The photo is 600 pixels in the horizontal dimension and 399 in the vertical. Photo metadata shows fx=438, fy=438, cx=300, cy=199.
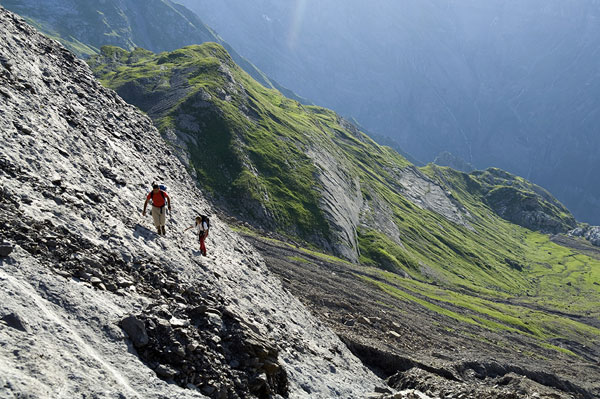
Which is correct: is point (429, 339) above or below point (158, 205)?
above

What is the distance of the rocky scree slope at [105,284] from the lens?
46.9 feet

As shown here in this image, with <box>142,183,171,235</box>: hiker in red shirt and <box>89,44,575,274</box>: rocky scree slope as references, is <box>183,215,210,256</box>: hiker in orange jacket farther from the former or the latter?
<box>89,44,575,274</box>: rocky scree slope

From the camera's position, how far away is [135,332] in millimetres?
16312

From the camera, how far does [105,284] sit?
60.2 ft

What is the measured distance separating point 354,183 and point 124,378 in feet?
605

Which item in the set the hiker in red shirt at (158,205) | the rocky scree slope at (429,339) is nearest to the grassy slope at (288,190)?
the rocky scree slope at (429,339)

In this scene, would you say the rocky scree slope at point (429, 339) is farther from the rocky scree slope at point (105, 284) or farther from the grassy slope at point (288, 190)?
the rocky scree slope at point (105, 284)

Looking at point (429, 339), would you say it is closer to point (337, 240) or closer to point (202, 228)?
point (202, 228)

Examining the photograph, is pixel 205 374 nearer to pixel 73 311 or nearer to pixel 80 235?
pixel 73 311

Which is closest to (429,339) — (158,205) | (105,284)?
(158,205)

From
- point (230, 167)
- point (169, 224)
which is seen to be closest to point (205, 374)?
point (169, 224)

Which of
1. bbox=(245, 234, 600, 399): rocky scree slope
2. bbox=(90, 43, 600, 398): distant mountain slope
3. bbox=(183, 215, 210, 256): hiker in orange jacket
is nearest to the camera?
bbox=(183, 215, 210, 256): hiker in orange jacket

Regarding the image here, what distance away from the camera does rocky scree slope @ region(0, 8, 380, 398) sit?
1428 cm

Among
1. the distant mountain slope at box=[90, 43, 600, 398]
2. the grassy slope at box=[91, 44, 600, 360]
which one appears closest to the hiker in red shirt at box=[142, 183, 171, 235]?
the distant mountain slope at box=[90, 43, 600, 398]
